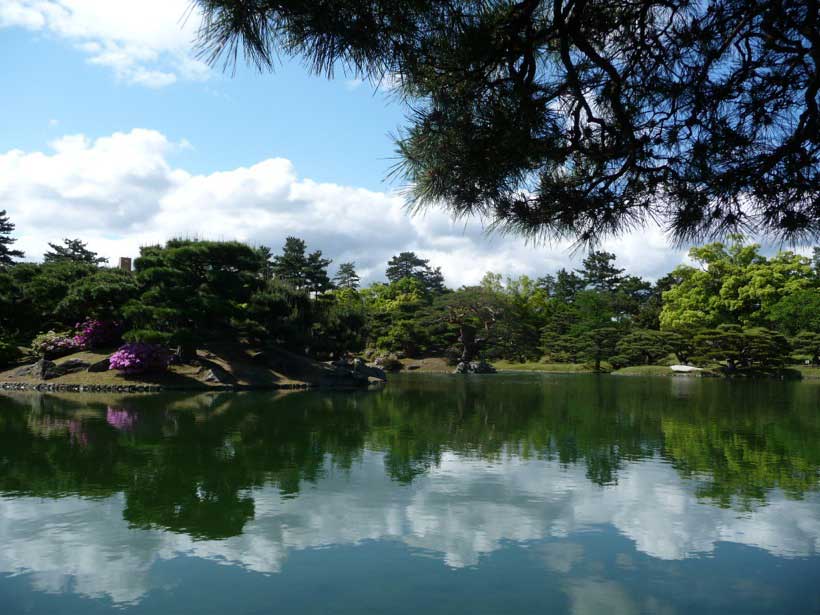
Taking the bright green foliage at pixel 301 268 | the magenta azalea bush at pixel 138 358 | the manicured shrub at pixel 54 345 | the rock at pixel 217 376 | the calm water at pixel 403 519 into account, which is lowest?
the calm water at pixel 403 519

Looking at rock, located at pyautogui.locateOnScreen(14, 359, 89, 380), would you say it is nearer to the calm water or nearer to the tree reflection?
the tree reflection

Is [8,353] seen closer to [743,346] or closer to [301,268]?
[301,268]

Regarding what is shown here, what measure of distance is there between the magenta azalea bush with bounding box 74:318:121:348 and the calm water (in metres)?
9.09

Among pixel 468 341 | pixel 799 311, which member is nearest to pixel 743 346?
pixel 799 311

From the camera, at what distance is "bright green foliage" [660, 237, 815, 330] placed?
30.6m

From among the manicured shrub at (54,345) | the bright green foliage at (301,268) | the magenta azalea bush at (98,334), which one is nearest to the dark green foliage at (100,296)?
the magenta azalea bush at (98,334)

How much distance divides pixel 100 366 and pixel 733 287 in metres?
30.2

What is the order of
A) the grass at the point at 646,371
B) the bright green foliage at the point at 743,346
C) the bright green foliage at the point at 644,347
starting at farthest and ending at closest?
the bright green foliage at the point at 644,347, the grass at the point at 646,371, the bright green foliage at the point at 743,346

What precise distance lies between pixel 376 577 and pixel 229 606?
0.90 meters

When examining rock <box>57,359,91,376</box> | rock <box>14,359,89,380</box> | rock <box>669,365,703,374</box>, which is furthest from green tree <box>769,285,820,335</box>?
rock <box>14,359,89,380</box>

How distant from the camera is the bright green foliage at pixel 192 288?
17.3m

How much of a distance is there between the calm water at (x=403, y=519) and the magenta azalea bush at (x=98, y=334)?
358 inches

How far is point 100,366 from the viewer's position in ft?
56.5

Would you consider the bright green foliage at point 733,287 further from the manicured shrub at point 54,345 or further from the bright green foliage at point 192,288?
the manicured shrub at point 54,345
